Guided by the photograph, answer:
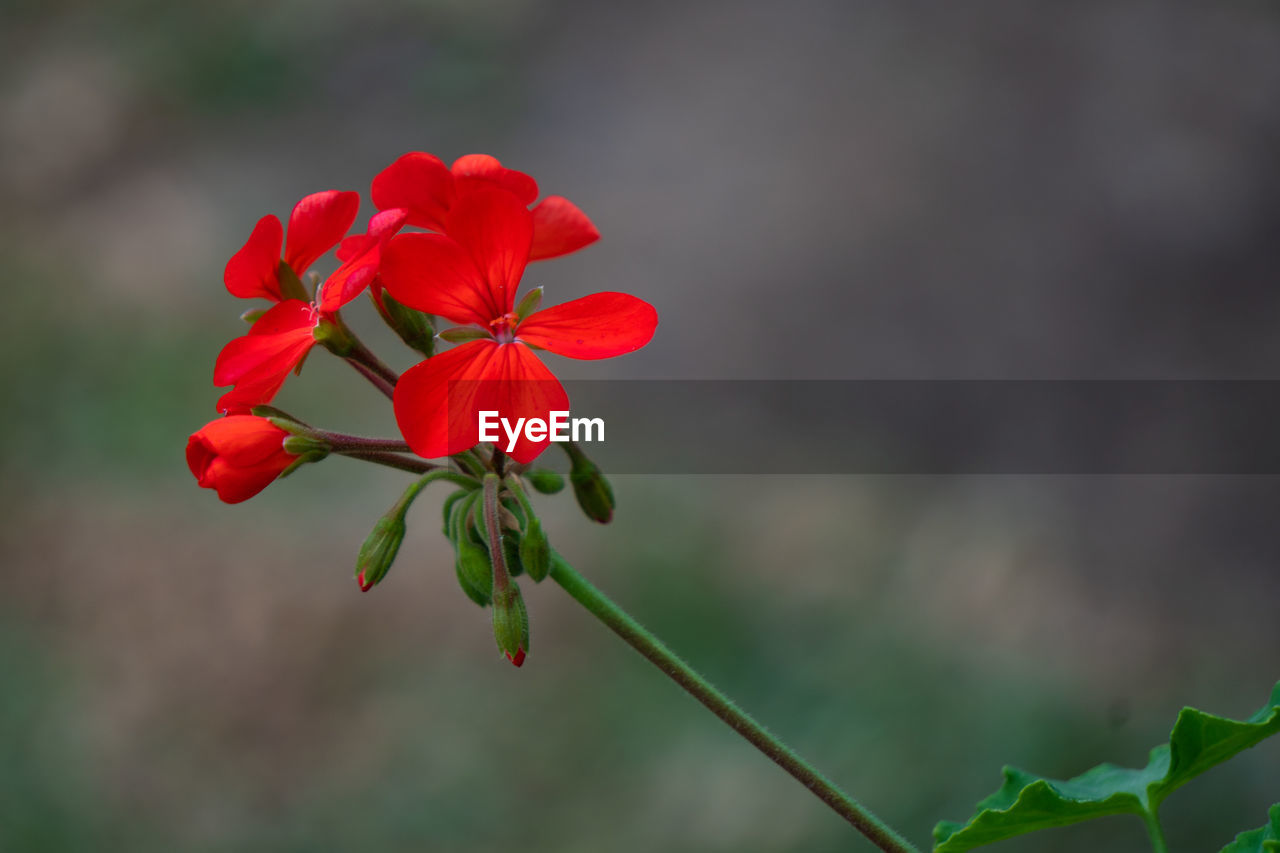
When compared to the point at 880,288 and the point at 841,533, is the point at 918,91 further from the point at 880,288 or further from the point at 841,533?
the point at 841,533

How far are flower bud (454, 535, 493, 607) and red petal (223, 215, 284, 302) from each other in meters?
0.26

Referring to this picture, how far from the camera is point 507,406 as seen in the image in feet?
2.48

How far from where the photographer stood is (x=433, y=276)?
0.77 m

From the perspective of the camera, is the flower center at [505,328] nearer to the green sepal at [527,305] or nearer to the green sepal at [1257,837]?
the green sepal at [527,305]

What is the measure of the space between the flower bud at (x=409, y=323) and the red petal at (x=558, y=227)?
0.11 meters

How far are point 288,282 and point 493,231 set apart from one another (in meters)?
0.22

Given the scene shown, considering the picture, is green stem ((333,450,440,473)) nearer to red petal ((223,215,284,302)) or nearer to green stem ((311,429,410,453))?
green stem ((311,429,410,453))

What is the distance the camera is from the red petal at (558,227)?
91cm

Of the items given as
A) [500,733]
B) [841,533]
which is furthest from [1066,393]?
[500,733]

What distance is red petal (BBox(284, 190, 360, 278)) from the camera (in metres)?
0.89

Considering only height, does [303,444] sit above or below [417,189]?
below

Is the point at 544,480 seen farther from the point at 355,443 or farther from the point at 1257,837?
the point at 1257,837

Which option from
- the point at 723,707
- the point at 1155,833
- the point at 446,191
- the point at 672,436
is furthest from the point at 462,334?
the point at 672,436
